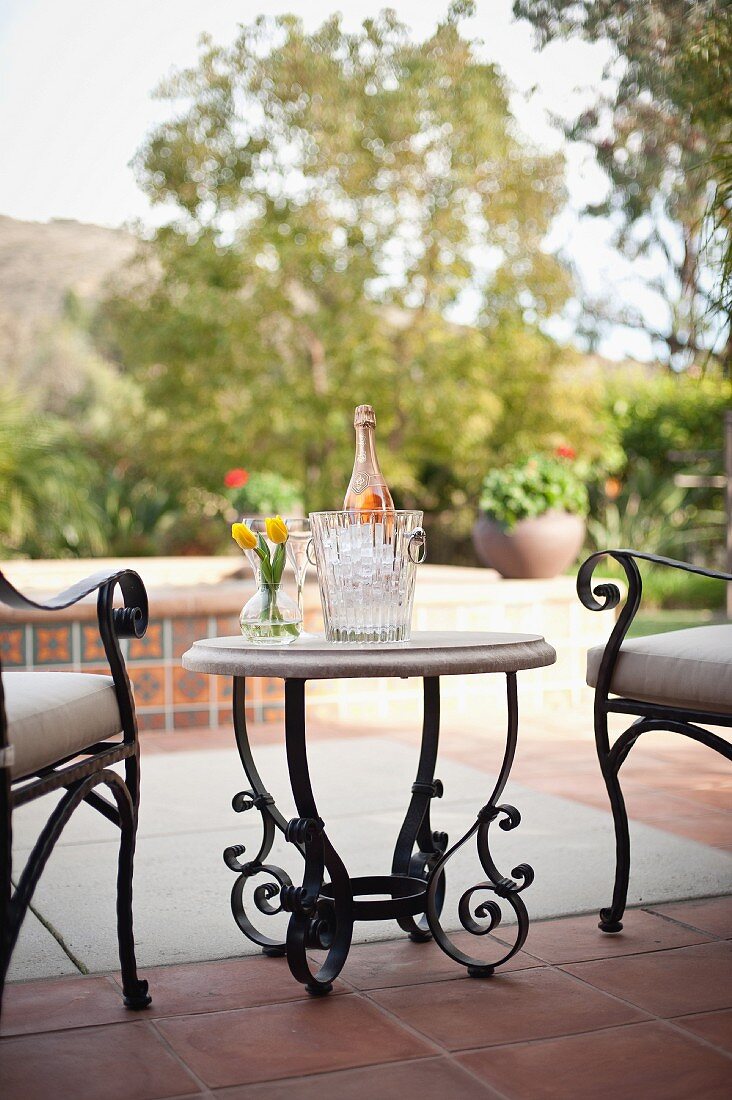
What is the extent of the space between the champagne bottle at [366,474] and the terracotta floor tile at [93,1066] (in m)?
0.87

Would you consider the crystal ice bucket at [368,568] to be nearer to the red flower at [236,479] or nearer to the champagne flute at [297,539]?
the champagne flute at [297,539]

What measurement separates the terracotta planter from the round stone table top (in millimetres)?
3432

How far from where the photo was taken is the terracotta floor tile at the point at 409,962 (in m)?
1.78

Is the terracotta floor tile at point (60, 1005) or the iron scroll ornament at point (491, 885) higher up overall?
the iron scroll ornament at point (491, 885)

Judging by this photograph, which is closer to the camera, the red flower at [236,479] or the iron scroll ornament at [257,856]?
the iron scroll ornament at [257,856]

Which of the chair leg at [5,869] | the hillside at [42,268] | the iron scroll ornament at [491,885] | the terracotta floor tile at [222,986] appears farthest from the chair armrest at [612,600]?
the hillside at [42,268]

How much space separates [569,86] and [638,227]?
2418 millimetres

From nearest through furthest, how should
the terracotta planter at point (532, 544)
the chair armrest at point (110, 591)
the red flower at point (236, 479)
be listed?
the chair armrest at point (110, 591) → the terracotta planter at point (532, 544) → the red flower at point (236, 479)

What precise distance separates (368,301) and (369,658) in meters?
10.3

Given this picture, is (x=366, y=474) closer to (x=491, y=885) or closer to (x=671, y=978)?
(x=491, y=885)

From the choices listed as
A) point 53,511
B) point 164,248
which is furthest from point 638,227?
point 53,511

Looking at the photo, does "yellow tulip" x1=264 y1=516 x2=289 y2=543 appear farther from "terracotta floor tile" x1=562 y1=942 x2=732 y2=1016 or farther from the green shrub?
the green shrub

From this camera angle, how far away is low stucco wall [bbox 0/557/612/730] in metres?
4.08

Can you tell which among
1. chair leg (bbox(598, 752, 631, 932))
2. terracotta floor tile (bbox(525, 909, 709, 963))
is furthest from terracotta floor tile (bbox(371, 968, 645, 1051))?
chair leg (bbox(598, 752, 631, 932))
